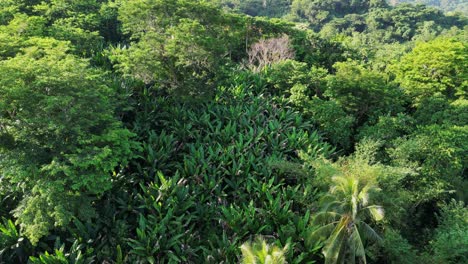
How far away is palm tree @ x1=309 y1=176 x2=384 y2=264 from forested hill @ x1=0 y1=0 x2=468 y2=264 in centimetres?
4

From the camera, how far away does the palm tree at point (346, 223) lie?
7895 millimetres

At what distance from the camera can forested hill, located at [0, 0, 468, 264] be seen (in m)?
8.58

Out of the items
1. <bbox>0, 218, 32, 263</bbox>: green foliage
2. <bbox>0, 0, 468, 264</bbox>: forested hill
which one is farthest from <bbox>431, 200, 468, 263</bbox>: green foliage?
<bbox>0, 218, 32, 263</bbox>: green foliage

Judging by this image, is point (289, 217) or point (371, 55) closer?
point (289, 217)

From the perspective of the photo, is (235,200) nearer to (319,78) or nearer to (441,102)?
(319,78)

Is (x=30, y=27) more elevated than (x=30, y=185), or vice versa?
(x=30, y=27)

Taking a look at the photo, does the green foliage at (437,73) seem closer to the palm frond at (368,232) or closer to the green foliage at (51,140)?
the palm frond at (368,232)

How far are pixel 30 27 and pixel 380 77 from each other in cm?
1629

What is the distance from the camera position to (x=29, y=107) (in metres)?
8.72

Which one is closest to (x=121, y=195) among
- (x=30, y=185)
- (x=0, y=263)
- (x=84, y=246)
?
(x=84, y=246)

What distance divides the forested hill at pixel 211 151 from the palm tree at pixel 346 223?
36mm

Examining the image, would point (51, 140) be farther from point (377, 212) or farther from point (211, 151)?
point (377, 212)

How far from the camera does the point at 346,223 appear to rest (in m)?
8.16

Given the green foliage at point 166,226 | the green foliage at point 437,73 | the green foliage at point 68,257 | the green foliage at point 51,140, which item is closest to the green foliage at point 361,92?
the green foliage at point 437,73
